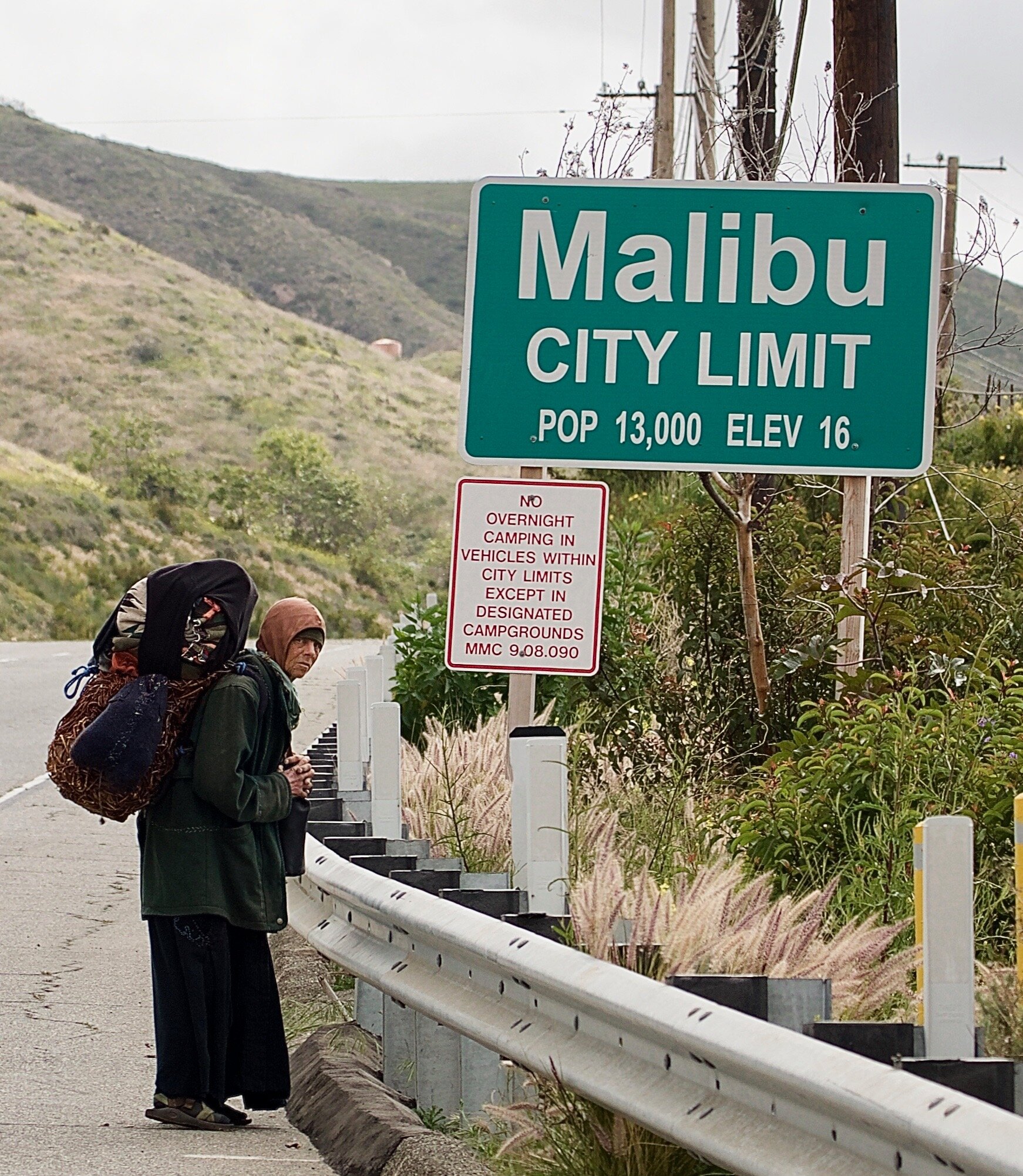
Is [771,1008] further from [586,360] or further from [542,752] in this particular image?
[586,360]

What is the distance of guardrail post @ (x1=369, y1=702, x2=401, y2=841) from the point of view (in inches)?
255

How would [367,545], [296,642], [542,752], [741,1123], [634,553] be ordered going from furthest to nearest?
[367,545], [634,553], [296,642], [542,752], [741,1123]

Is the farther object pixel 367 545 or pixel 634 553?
pixel 367 545

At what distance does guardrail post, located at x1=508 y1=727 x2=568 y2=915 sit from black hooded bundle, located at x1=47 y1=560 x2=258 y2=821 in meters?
1.01

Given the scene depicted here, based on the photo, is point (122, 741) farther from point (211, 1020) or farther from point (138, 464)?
point (138, 464)

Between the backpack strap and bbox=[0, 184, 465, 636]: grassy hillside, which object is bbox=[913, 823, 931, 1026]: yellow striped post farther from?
bbox=[0, 184, 465, 636]: grassy hillside

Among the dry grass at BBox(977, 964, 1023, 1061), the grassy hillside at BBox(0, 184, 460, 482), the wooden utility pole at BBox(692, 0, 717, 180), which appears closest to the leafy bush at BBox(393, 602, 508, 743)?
the wooden utility pole at BBox(692, 0, 717, 180)

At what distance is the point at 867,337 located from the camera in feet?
20.7

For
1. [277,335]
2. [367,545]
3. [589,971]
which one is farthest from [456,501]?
[277,335]

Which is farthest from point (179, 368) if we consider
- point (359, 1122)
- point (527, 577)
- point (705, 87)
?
point (359, 1122)

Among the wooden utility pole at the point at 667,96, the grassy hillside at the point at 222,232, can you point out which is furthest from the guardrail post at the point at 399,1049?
the grassy hillside at the point at 222,232

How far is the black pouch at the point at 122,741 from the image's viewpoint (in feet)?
17.5

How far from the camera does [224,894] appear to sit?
220 inches

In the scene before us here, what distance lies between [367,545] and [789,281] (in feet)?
226
